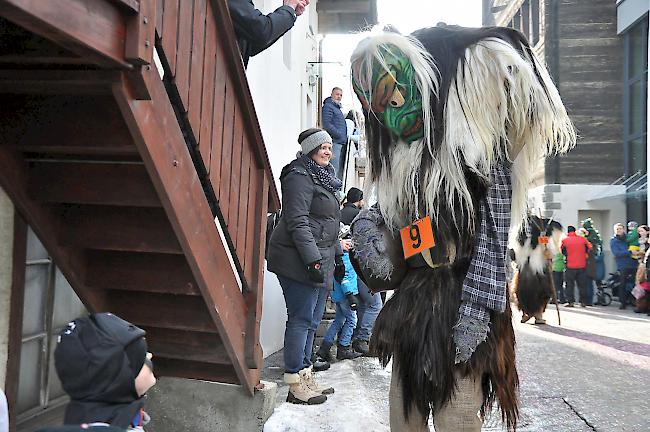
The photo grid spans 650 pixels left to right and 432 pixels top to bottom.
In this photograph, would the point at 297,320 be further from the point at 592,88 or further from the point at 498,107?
the point at 592,88

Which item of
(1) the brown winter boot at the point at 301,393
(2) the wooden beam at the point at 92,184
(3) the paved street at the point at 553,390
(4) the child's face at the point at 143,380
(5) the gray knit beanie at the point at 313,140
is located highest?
(5) the gray knit beanie at the point at 313,140

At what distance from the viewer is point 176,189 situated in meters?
2.75

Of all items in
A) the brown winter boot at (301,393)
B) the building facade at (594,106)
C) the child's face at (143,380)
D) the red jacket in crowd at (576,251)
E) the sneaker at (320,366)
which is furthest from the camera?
→ the building facade at (594,106)

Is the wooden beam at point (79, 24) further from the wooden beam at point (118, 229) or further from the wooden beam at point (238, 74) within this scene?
the wooden beam at point (118, 229)

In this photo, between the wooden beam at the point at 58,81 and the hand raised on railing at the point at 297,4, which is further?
the hand raised on railing at the point at 297,4

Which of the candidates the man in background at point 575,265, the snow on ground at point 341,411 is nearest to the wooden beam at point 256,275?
the snow on ground at point 341,411

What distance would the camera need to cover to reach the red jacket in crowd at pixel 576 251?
44.3 ft

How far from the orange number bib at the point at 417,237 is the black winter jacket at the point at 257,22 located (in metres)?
1.50

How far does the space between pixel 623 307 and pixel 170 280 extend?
11.8m

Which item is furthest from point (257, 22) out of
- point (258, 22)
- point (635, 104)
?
point (635, 104)

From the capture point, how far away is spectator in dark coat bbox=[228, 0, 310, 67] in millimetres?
3473

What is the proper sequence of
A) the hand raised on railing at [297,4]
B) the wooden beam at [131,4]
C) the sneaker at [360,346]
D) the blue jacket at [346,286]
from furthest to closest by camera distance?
the sneaker at [360,346] < the blue jacket at [346,286] < the hand raised on railing at [297,4] < the wooden beam at [131,4]

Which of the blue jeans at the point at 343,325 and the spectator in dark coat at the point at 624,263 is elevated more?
the spectator in dark coat at the point at 624,263

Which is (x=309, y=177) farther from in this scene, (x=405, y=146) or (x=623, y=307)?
(x=623, y=307)
